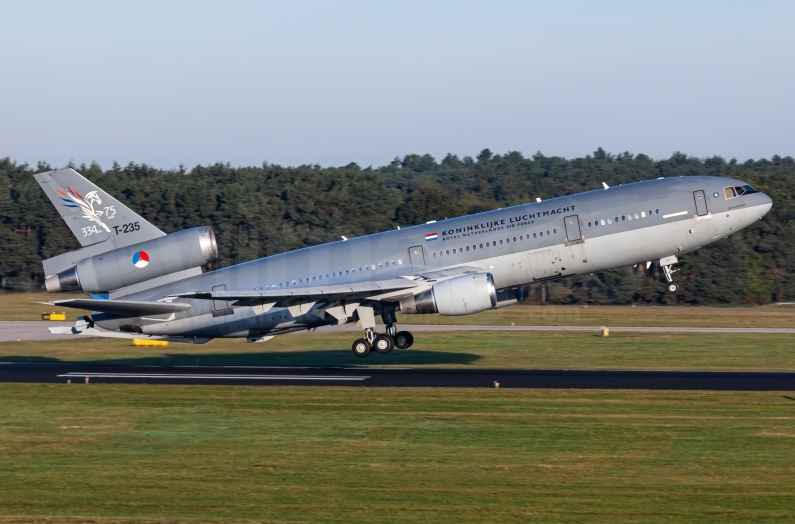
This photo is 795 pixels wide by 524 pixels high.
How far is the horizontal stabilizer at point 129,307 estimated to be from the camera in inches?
1395

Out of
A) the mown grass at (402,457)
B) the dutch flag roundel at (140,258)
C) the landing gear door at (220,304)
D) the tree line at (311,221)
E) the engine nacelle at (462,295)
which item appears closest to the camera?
the mown grass at (402,457)

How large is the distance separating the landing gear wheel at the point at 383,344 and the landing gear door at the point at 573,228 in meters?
8.53

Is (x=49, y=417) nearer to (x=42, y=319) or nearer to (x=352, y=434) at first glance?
(x=352, y=434)

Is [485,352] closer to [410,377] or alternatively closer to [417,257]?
[417,257]

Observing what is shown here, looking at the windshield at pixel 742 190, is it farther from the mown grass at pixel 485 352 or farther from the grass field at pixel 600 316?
the grass field at pixel 600 316

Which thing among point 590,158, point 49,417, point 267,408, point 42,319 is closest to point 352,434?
point 267,408

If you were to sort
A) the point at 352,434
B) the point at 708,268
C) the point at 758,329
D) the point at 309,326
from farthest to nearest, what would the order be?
1. the point at 708,268
2. the point at 758,329
3. the point at 309,326
4. the point at 352,434

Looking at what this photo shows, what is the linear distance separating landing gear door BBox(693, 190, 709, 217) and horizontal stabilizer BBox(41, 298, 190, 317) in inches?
802

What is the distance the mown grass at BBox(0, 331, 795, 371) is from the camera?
42062mm

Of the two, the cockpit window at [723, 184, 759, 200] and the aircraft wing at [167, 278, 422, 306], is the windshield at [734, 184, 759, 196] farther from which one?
the aircraft wing at [167, 278, 422, 306]

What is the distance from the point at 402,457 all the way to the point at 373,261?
53.7 ft

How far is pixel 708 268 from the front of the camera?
280 feet

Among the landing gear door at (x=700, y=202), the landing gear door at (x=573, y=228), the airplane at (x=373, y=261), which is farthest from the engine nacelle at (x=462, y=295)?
the landing gear door at (x=700, y=202)

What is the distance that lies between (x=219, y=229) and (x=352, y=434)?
229 feet
